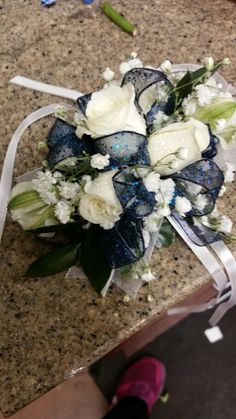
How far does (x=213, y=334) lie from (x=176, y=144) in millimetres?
1148

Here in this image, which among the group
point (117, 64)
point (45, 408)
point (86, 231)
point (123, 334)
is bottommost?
point (45, 408)

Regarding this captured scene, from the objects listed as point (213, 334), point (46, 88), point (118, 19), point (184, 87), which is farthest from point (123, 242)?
point (213, 334)

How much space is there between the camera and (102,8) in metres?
1.01

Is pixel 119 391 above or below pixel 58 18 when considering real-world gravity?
below

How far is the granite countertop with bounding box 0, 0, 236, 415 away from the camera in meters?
0.77

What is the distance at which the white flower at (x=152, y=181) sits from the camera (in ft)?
2.12

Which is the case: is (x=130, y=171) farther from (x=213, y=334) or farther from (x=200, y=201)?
(x=213, y=334)

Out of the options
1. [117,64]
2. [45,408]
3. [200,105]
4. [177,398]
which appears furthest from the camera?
[177,398]

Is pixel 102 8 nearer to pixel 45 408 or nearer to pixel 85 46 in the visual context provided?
pixel 85 46

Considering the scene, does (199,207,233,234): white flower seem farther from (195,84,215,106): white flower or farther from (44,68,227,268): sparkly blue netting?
(195,84,215,106): white flower

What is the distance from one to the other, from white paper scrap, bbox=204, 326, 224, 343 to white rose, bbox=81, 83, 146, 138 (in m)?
1.17

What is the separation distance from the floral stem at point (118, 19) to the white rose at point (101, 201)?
0.44 meters

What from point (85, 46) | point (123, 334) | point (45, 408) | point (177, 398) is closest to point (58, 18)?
point (85, 46)

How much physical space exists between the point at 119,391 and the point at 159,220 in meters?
1.14
